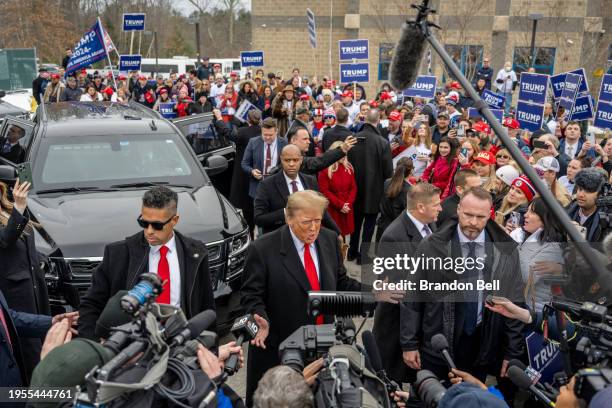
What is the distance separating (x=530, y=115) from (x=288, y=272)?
7.70 metres

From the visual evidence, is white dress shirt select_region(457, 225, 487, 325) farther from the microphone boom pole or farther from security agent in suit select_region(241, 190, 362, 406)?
the microphone boom pole

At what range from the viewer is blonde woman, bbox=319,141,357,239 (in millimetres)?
8125

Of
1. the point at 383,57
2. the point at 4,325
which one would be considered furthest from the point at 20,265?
the point at 383,57

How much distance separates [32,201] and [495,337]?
14.8 feet

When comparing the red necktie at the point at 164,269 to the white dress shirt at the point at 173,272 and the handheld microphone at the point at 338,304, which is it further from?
the handheld microphone at the point at 338,304

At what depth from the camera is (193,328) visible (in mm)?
2660

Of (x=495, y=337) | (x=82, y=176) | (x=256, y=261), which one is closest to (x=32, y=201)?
(x=82, y=176)

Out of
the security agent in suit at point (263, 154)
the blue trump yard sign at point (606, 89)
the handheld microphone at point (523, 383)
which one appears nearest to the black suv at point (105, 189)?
the security agent in suit at point (263, 154)

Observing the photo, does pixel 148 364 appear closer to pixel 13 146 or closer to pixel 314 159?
pixel 314 159

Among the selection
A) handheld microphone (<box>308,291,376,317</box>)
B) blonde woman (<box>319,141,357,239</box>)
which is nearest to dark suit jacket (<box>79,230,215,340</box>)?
handheld microphone (<box>308,291,376,317</box>)

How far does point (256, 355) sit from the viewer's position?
14.0 feet

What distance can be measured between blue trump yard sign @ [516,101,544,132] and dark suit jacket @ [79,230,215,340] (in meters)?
7.91

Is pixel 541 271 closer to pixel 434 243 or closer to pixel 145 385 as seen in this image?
pixel 434 243

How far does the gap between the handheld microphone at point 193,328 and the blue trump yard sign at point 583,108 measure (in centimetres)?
983
